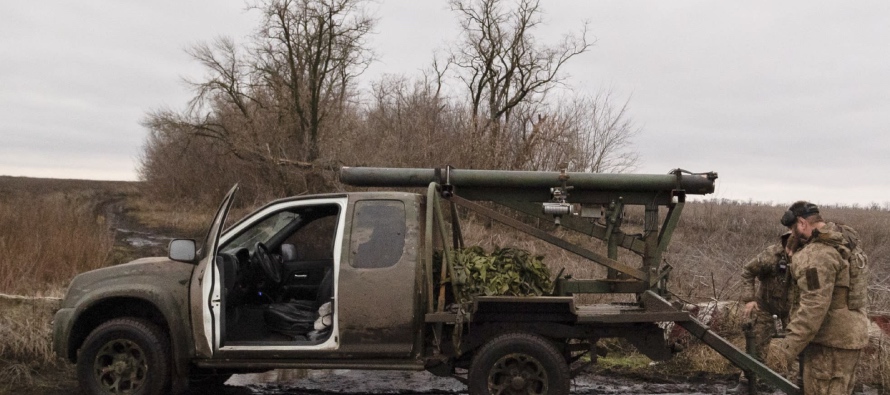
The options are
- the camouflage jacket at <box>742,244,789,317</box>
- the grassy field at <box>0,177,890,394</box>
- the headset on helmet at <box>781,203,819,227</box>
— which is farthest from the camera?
the grassy field at <box>0,177,890,394</box>

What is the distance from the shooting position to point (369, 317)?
17.6 ft

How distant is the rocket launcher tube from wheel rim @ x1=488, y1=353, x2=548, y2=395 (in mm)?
1541

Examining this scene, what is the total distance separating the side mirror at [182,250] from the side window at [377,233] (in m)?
1.29

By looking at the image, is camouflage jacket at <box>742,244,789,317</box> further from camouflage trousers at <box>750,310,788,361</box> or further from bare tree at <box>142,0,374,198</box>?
bare tree at <box>142,0,374,198</box>

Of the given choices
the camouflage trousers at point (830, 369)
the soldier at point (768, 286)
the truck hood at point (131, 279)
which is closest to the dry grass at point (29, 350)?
the truck hood at point (131, 279)

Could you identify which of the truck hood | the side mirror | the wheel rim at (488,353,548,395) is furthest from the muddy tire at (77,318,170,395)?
the wheel rim at (488,353,548,395)

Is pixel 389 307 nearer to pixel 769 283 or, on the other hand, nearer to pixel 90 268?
pixel 769 283

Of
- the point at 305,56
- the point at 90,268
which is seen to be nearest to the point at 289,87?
the point at 305,56

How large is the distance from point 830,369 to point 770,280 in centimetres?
106

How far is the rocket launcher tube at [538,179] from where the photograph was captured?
5.96 m

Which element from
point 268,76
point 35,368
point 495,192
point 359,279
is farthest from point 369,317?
point 268,76

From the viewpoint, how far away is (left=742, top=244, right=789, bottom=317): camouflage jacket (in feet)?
19.6

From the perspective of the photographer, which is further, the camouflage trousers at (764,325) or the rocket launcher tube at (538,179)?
the camouflage trousers at (764,325)

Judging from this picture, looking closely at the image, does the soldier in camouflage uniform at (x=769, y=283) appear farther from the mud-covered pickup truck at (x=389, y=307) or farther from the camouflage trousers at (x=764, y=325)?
the mud-covered pickup truck at (x=389, y=307)
